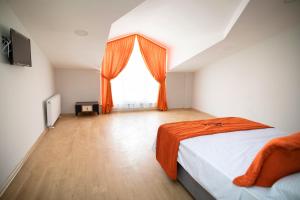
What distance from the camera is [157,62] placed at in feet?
18.9

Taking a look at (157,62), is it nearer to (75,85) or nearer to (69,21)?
(75,85)

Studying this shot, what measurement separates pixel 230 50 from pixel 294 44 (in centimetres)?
133

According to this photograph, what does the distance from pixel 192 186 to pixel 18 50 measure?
264cm

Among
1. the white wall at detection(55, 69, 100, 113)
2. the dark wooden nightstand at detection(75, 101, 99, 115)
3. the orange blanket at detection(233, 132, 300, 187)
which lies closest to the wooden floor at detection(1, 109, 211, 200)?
the orange blanket at detection(233, 132, 300, 187)

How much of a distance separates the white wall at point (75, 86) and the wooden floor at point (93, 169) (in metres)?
1.58

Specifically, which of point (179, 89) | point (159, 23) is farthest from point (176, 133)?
point (179, 89)

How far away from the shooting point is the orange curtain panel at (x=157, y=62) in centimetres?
558

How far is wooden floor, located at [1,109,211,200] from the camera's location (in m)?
1.84

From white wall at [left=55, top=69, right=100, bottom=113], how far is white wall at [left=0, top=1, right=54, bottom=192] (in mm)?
1951

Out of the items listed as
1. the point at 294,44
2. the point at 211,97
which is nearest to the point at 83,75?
the point at 211,97

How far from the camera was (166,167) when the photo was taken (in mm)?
2061

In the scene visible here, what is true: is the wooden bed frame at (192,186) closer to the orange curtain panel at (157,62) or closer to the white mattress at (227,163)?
the white mattress at (227,163)

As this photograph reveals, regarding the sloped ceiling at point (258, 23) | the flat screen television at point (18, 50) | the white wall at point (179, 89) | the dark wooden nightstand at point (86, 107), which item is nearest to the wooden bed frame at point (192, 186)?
the flat screen television at point (18, 50)

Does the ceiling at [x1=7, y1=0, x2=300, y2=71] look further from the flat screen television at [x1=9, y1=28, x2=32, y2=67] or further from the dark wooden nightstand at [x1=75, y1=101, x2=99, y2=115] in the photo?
the dark wooden nightstand at [x1=75, y1=101, x2=99, y2=115]
